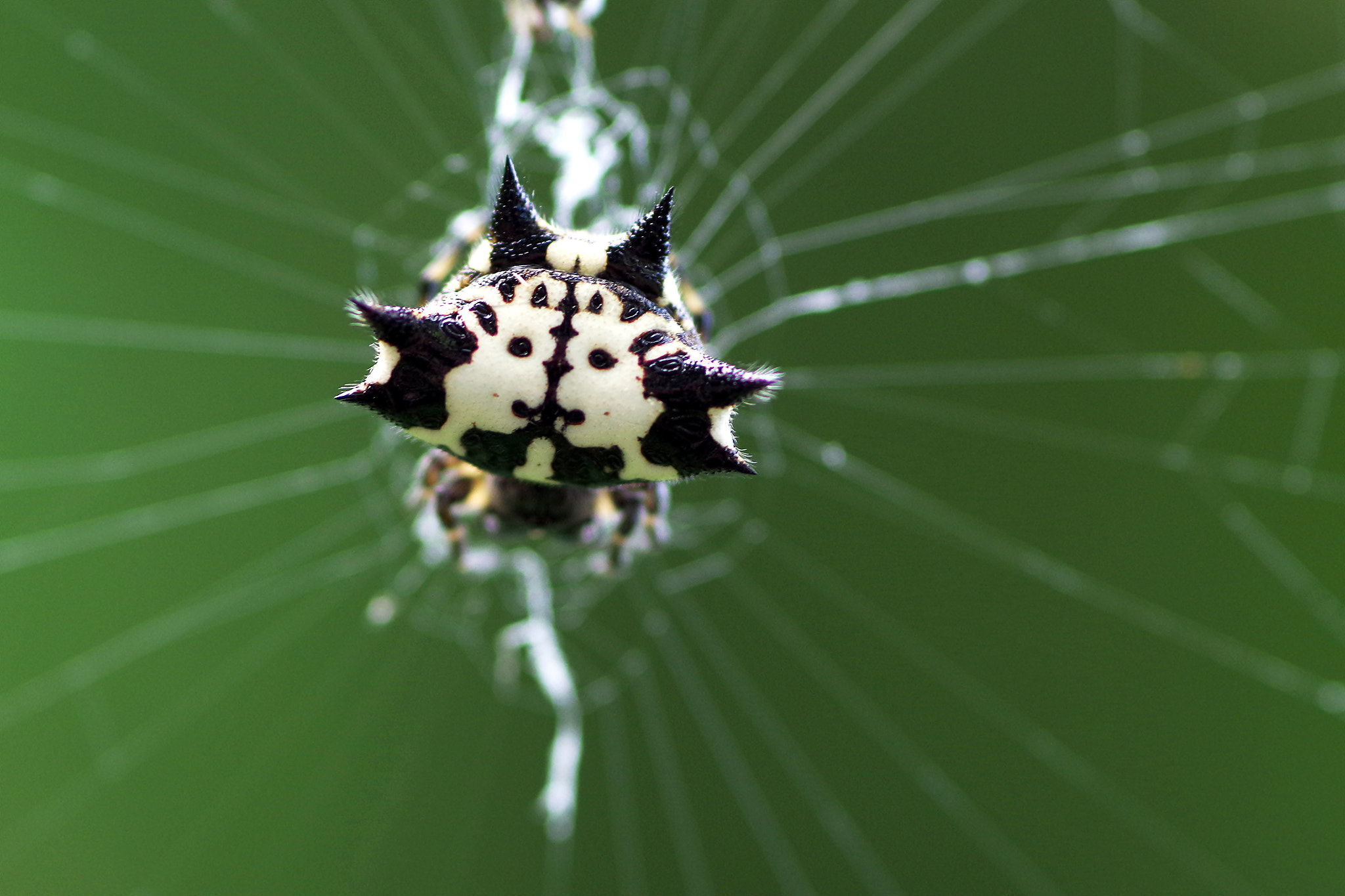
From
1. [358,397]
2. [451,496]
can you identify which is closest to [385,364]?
[358,397]

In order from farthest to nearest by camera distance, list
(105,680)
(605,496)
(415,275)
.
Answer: (105,680)
(415,275)
(605,496)

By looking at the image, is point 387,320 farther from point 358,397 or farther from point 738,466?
point 738,466

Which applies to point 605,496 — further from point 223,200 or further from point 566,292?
point 223,200

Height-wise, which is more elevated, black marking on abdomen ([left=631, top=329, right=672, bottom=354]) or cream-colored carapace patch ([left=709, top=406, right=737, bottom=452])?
black marking on abdomen ([left=631, top=329, right=672, bottom=354])

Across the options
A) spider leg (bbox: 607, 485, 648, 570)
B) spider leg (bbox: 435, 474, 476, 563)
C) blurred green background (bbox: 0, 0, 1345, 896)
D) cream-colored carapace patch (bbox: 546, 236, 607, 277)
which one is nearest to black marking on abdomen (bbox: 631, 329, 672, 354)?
cream-colored carapace patch (bbox: 546, 236, 607, 277)

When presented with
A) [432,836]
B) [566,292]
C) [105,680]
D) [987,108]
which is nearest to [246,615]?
[105,680]

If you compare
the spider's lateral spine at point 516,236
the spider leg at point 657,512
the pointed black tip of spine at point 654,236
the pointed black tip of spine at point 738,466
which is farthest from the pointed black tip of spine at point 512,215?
the spider leg at point 657,512

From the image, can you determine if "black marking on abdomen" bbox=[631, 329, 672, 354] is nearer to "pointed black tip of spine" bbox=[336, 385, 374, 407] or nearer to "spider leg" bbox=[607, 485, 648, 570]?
"pointed black tip of spine" bbox=[336, 385, 374, 407]
